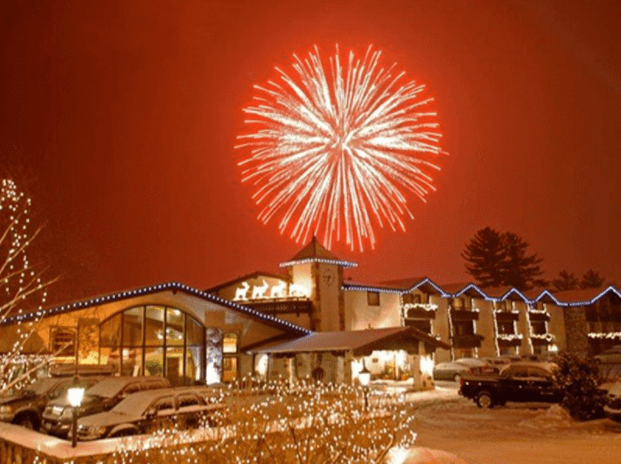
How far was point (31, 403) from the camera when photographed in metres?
19.4

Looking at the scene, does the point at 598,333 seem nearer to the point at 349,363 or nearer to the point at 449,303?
the point at 449,303

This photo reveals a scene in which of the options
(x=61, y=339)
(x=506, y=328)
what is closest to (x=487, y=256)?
(x=506, y=328)

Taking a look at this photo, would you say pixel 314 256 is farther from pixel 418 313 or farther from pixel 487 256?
pixel 487 256

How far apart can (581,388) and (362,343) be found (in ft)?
42.8

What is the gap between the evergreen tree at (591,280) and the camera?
368 ft

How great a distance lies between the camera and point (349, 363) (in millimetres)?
32188

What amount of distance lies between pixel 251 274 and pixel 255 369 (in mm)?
8543

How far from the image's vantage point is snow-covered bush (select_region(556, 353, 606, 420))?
754 inches

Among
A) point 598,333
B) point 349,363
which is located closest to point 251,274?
point 349,363

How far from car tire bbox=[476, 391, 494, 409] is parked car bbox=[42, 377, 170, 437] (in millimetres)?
Answer: 12385

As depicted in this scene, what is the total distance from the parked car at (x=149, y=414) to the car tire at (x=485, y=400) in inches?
486

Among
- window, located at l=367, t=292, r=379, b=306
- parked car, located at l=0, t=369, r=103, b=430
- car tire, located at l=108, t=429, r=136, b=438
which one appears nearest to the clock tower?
window, located at l=367, t=292, r=379, b=306

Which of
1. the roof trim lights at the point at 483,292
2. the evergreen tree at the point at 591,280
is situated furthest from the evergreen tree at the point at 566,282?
the roof trim lights at the point at 483,292

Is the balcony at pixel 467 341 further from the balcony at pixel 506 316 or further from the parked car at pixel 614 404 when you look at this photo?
the parked car at pixel 614 404
